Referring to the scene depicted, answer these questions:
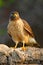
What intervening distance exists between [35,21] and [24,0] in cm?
104

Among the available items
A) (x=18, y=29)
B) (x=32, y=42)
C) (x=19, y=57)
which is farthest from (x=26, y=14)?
(x=19, y=57)

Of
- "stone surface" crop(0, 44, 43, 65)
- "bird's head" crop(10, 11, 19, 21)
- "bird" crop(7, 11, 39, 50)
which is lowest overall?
"stone surface" crop(0, 44, 43, 65)

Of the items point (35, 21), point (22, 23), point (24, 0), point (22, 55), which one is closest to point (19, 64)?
point (22, 55)

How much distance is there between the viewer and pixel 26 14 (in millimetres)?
12883

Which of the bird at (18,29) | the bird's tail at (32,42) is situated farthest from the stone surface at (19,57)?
the bird's tail at (32,42)

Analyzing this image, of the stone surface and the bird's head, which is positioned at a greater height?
the bird's head

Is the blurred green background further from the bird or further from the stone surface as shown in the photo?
the stone surface

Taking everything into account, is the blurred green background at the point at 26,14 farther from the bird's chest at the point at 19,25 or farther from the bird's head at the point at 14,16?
the bird's head at the point at 14,16

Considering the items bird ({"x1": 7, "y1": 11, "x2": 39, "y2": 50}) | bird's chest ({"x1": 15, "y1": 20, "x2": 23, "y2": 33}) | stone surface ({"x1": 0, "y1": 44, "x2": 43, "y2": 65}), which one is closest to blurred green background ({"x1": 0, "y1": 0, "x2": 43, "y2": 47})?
bird ({"x1": 7, "y1": 11, "x2": 39, "y2": 50})

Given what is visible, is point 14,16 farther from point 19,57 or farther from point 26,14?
point 26,14

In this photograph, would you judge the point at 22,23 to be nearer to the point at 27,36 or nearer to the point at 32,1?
the point at 27,36

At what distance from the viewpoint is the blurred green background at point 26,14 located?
40.0 ft

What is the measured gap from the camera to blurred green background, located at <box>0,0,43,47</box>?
1220cm

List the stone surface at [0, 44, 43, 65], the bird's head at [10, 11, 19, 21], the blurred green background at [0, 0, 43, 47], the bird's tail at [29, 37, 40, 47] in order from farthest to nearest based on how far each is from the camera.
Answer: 1. the blurred green background at [0, 0, 43, 47]
2. the bird's tail at [29, 37, 40, 47]
3. the bird's head at [10, 11, 19, 21]
4. the stone surface at [0, 44, 43, 65]
